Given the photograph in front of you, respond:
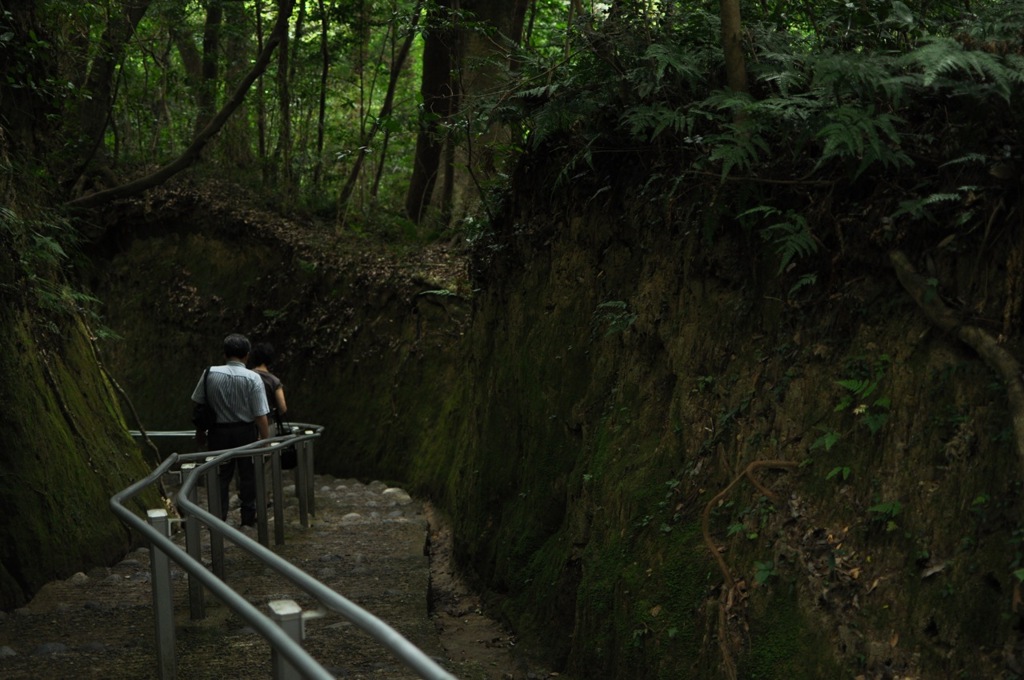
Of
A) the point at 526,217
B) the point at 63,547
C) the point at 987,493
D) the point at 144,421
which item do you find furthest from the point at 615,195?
the point at 144,421

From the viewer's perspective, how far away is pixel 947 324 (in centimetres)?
424

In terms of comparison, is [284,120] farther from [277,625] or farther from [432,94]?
[277,625]

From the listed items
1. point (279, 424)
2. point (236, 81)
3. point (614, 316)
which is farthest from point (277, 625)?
point (236, 81)

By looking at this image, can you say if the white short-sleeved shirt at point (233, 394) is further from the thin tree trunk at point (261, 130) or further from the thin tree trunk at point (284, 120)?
the thin tree trunk at point (261, 130)

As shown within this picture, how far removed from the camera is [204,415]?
9516 mm

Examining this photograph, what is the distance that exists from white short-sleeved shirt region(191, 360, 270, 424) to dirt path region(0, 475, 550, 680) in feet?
3.80

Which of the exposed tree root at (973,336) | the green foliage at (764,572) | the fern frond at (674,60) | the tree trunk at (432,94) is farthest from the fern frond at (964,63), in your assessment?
the tree trunk at (432,94)

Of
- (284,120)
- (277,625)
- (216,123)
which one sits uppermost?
(284,120)

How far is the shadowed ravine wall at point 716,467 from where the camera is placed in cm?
399

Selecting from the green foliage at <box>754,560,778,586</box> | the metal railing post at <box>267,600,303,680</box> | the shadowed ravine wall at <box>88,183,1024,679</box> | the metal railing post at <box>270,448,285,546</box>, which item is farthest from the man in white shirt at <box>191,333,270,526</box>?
the metal railing post at <box>267,600,303,680</box>

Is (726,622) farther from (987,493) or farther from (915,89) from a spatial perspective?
(915,89)

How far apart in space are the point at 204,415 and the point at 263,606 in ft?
8.58

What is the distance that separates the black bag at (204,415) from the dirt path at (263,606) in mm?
1096

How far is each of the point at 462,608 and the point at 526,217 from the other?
126 inches
